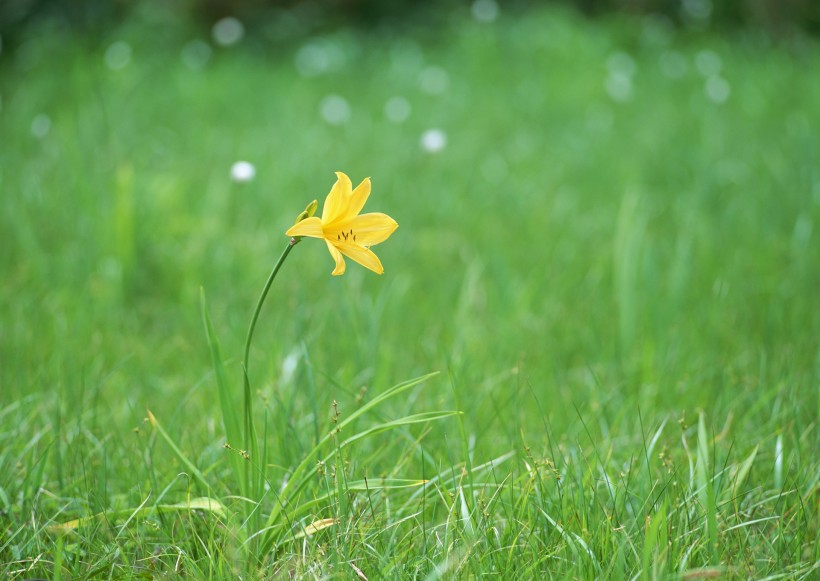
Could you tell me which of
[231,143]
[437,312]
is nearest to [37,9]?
[231,143]

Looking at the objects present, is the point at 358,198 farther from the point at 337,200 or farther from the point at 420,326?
the point at 420,326

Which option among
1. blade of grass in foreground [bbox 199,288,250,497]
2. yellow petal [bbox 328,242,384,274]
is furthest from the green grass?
yellow petal [bbox 328,242,384,274]

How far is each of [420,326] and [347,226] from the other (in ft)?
4.24

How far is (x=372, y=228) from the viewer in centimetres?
135

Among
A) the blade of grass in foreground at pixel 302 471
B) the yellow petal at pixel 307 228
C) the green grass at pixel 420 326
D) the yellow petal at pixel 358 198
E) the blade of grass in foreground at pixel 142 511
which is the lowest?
the green grass at pixel 420 326

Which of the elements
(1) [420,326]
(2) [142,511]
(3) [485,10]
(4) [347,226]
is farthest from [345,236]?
(3) [485,10]

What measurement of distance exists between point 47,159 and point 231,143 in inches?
37.4

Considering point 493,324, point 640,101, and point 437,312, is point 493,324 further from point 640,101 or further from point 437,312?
point 640,101

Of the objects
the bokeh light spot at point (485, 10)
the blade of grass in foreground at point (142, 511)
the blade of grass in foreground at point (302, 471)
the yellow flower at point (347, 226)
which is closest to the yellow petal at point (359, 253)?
the yellow flower at point (347, 226)

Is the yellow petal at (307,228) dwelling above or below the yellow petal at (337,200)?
below

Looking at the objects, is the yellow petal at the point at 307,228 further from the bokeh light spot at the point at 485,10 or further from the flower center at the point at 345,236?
the bokeh light spot at the point at 485,10

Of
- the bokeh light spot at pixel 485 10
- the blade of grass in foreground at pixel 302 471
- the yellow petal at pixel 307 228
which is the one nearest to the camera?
the yellow petal at pixel 307 228

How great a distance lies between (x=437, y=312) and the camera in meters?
2.71

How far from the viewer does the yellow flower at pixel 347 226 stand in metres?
1.27
